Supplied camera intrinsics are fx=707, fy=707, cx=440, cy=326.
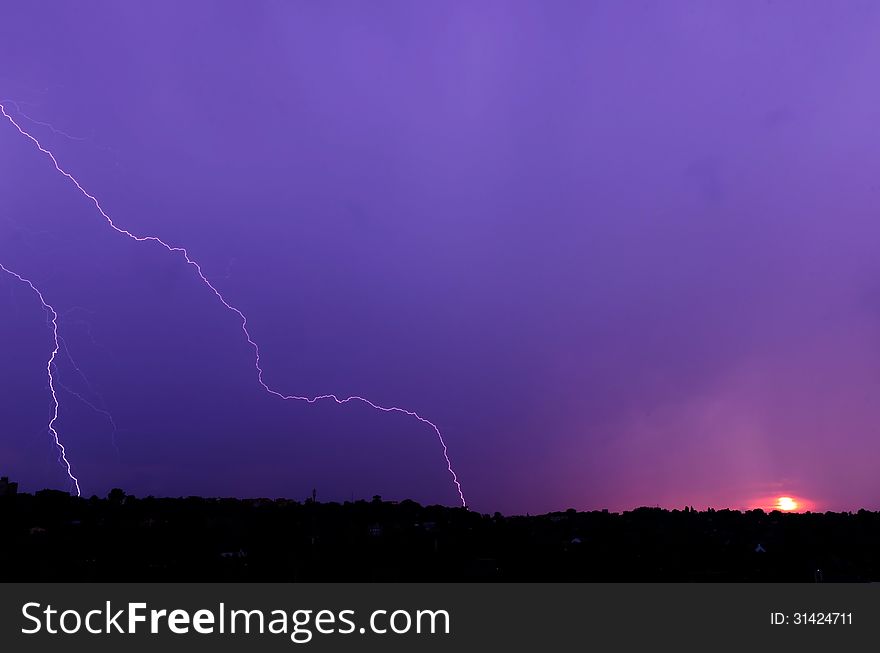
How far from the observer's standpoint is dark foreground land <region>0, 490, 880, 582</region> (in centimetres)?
1407

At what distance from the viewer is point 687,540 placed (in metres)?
17.8

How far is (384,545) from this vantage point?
16203mm

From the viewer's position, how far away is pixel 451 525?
1872 centimetres

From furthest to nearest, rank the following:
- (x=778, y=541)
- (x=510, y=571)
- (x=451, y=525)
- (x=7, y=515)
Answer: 1. (x=451, y=525)
2. (x=778, y=541)
3. (x=7, y=515)
4. (x=510, y=571)

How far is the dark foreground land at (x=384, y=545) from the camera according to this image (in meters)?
14.1
